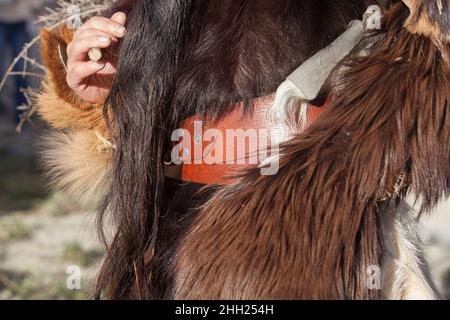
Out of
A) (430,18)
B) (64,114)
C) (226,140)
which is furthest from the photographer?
(64,114)

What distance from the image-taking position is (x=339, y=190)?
3.92ft

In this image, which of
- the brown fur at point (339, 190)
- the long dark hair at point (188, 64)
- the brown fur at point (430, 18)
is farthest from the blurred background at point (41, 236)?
the brown fur at point (430, 18)

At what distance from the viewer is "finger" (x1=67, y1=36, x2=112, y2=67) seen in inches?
51.7

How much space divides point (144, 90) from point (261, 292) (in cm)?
44

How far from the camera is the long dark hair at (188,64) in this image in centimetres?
130

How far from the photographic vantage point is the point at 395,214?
125 cm

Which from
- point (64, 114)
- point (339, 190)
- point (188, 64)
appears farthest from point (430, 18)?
point (64, 114)

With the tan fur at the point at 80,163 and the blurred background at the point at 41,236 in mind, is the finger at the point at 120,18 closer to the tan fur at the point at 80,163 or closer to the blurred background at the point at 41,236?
the tan fur at the point at 80,163

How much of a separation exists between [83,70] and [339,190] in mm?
548

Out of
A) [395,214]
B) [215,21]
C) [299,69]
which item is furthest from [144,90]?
[395,214]

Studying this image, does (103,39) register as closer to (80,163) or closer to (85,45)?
(85,45)

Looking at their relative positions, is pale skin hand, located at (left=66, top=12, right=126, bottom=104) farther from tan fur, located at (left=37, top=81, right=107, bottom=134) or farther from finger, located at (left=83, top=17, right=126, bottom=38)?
tan fur, located at (left=37, top=81, right=107, bottom=134)
